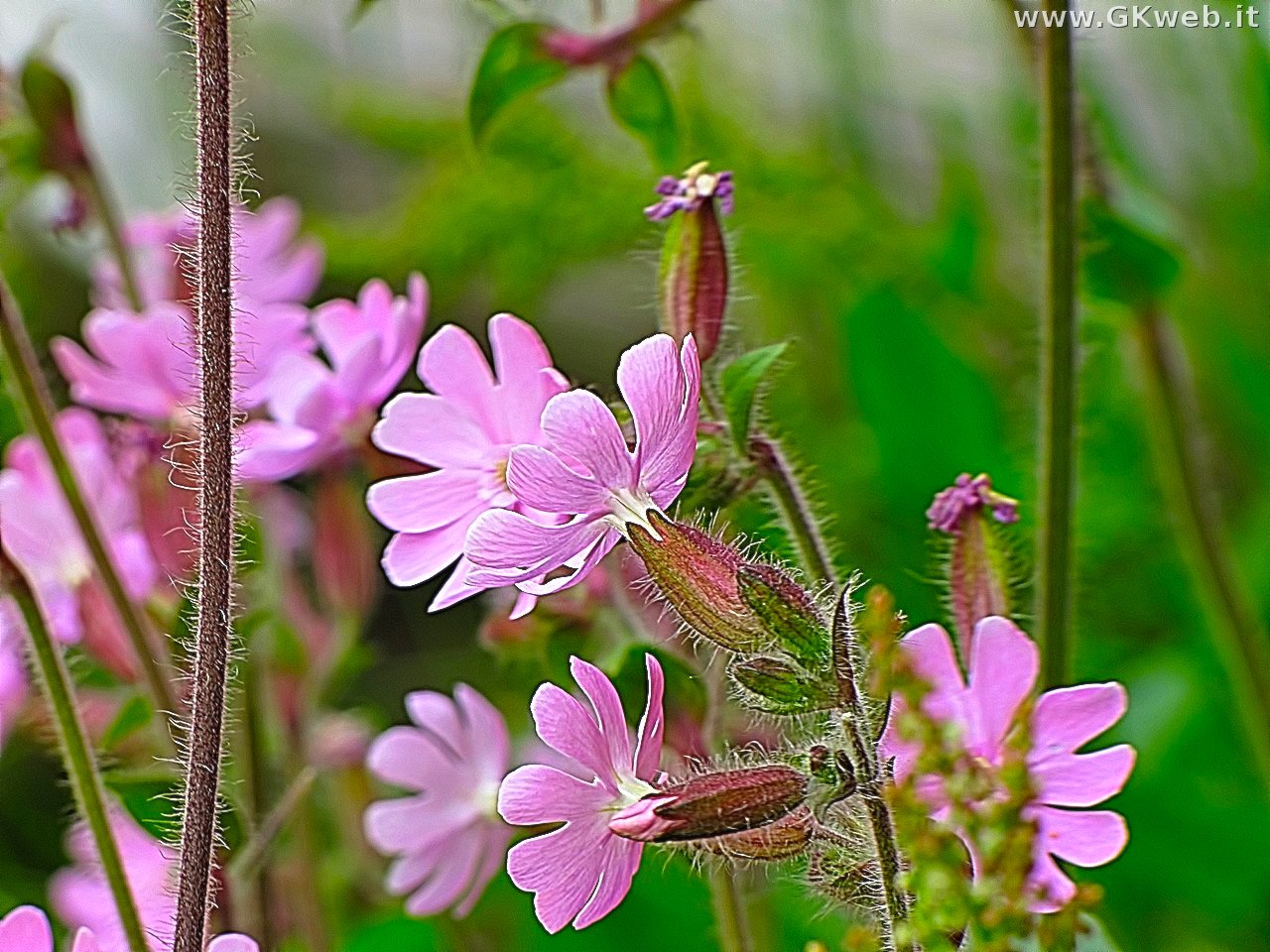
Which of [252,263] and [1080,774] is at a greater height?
[252,263]

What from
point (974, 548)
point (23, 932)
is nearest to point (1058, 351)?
point (974, 548)

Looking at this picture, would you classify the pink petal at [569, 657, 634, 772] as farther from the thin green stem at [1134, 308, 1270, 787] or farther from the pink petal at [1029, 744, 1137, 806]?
the thin green stem at [1134, 308, 1270, 787]

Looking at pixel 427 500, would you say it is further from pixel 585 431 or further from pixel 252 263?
pixel 252 263

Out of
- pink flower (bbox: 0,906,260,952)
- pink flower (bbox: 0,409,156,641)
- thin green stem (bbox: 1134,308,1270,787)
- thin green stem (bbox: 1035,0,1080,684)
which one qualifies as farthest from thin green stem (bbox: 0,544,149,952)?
thin green stem (bbox: 1134,308,1270,787)

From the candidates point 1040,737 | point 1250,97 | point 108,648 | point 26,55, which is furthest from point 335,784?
point 1250,97

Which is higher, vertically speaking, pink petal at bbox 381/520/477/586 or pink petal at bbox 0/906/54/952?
pink petal at bbox 381/520/477/586

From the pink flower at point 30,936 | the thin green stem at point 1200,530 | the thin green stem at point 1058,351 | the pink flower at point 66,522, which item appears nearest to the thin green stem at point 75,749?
the pink flower at point 30,936

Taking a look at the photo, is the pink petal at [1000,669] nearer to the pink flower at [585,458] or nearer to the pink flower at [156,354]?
the pink flower at [585,458]
